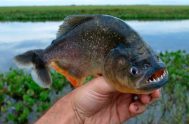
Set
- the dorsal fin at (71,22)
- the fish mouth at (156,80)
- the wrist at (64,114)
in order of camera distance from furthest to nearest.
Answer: the wrist at (64,114), the dorsal fin at (71,22), the fish mouth at (156,80)

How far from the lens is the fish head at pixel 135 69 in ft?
5.96

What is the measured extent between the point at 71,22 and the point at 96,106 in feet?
2.09

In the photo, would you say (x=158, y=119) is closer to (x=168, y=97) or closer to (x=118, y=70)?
(x=168, y=97)

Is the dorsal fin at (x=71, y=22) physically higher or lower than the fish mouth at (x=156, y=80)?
higher

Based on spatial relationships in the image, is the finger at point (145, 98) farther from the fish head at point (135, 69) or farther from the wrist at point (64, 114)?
the wrist at point (64, 114)

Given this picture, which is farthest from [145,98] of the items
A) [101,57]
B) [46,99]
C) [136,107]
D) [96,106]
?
[46,99]

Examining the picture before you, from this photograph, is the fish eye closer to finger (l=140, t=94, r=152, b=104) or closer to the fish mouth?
the fish mouth

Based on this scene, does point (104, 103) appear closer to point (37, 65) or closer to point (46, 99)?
point (37, 65)

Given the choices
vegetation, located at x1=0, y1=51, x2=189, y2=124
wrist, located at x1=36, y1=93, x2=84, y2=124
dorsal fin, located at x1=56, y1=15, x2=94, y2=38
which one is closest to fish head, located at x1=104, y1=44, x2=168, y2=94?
dorsal fin, located at x1=56, y1=15, x2=94, y2=38

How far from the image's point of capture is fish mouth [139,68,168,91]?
1.77m

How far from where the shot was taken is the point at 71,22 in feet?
7.41

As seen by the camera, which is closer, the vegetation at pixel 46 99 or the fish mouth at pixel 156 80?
the fish mouth at pixel 156 80

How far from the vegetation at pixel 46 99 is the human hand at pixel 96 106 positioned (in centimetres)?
246

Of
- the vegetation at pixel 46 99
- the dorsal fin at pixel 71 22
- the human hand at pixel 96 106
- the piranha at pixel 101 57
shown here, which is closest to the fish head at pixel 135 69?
the piranha at pixel 101 57
